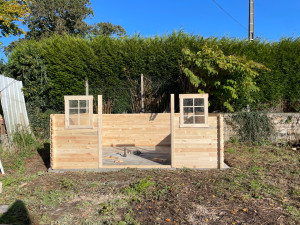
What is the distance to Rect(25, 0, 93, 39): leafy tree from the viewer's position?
1800cm

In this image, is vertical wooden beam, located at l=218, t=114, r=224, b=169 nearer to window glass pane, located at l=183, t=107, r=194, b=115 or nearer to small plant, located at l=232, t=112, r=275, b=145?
window glass pane, located at l=183, t=107, r=194, b=115

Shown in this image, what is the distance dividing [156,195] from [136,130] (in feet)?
13.2

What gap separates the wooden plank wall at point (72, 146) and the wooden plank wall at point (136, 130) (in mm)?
2495

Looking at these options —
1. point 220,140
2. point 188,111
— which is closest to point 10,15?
point 188,111

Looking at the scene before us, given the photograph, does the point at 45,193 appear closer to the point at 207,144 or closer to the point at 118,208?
the point at 118,208

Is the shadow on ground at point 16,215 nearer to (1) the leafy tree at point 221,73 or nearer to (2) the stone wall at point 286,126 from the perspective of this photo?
(1) the leafy tree at point 221,73

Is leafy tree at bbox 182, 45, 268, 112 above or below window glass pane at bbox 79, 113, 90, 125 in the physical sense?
above

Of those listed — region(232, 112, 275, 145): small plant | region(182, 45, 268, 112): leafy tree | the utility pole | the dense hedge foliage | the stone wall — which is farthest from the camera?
the utility pole

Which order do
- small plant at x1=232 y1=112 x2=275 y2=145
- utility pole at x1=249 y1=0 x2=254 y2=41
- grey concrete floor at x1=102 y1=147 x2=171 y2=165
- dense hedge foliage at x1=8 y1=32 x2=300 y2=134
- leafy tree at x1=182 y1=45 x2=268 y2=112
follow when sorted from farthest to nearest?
utility pole at x1=249 y1=0 x2=254 y2=41
dense hedge foliage at x1=8 y1=32 x2=300 y2=134
small plant at x1=232 y1=112 x2=275 y2=145
leafy tree at x1=182 y1=45 x2=268 y2=112
grey concrete floor at x1=102 y1=147 x2=171 y2=165

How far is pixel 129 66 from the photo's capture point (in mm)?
7660

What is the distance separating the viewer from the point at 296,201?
3186 millimetres

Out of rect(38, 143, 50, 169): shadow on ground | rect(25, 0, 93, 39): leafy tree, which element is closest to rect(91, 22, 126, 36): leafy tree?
rect(25, 0, 93, 39): leafy tree

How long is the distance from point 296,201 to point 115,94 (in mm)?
5897

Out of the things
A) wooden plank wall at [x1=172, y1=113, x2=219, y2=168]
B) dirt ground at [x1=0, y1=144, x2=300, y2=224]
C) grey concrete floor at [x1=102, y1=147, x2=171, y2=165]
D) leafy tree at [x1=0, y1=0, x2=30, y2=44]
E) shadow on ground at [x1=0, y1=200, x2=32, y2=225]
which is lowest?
shadow on ground at [x1=0, y1=200, x2=32, y2=225]
